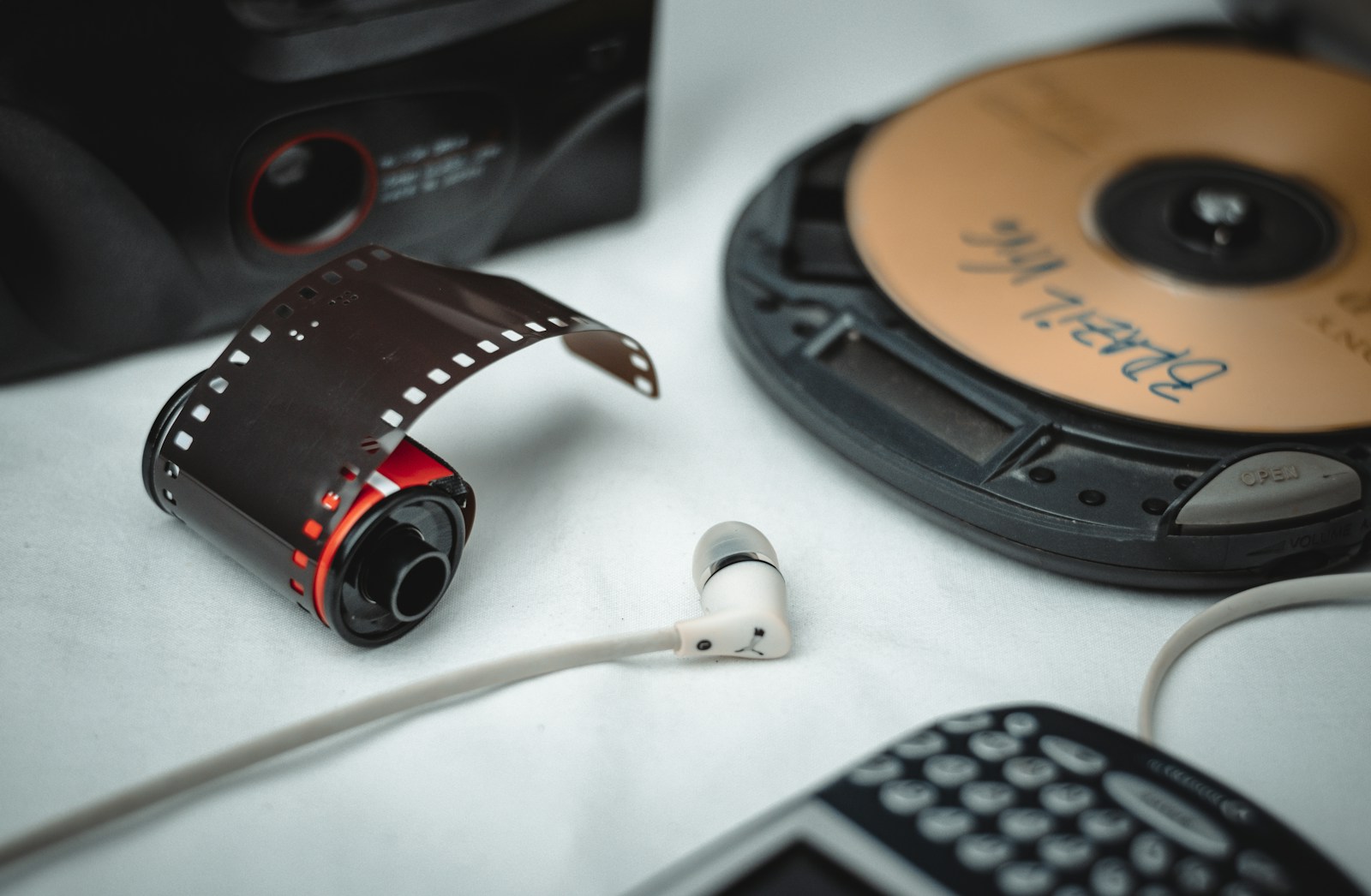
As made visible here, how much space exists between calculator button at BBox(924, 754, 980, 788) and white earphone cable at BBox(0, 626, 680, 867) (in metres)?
0.13

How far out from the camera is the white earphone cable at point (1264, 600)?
0.55 meters

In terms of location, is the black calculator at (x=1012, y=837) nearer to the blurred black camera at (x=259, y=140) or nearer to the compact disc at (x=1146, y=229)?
the compact disc at (x=1146, y=229)

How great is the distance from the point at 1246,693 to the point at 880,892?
227 millimetres

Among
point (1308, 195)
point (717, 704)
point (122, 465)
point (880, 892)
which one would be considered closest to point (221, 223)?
point (122, 465)

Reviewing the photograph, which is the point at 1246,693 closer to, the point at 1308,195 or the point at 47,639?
the point at 1308,195

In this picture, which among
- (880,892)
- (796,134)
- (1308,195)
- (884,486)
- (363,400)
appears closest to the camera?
(880,892)

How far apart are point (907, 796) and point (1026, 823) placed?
0.13 ft

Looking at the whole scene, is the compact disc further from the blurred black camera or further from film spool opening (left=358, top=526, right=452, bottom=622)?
film spool opening (left=358, top=526, right=452, bottom=622)

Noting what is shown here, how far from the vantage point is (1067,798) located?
43cm

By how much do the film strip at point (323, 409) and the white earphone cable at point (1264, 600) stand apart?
0.96ft

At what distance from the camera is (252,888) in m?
0.45

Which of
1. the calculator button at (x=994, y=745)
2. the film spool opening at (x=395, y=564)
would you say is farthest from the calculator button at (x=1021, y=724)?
the film spool opening at (x=395, y=564)

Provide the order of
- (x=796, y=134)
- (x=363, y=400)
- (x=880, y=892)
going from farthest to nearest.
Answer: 1. (x=796, y=134)
2. (x=363, y=400)
3. (x=880, y=892)

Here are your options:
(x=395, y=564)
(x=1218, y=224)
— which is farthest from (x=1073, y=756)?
(x=1218, y=224)
